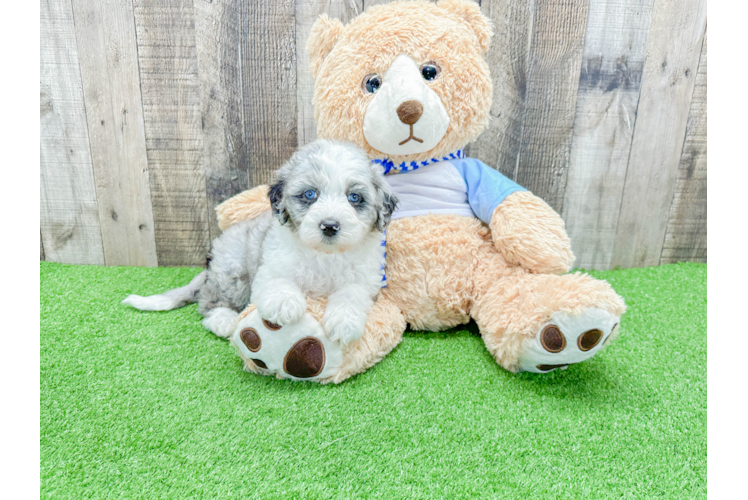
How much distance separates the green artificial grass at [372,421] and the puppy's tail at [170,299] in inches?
4.6

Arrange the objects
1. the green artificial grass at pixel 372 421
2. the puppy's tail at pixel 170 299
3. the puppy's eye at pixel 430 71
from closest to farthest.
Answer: the green artificial grass at pixel 372 421, the puppy's eye at pixel 430 71, the puppy's tail at pixel 170 299

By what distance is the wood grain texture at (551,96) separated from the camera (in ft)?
7.88

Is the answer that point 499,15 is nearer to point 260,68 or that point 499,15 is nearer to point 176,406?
point 260,68

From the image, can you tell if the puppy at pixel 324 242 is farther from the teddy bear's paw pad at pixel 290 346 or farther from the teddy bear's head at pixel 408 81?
the teddy bear's head at pixel 408 81

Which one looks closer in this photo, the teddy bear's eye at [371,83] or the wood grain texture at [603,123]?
the teddy bear's eye at [371,83]

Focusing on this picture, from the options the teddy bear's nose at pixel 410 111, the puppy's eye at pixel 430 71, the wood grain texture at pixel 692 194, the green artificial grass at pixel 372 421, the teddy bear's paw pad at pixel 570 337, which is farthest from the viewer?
the wood grain texture at pixel 692 194

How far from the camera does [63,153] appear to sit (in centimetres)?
262

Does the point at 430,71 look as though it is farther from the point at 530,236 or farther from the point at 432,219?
the point at 530,236

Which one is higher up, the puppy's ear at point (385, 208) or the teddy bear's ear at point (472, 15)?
the teddy bear's ear at point (472, 15)

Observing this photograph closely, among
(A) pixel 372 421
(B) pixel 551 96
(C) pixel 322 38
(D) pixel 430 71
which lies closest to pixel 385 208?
(D) pixel 430 71

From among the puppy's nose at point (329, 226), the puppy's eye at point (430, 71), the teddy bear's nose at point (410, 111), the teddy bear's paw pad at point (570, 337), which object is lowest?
the teddy bear's paw pad at point (570, 337)

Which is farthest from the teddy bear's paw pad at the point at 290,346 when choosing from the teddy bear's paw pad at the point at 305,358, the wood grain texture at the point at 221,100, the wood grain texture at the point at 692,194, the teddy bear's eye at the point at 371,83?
the wood grain texture at the point at 692,194

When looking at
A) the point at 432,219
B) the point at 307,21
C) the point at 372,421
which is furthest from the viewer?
the point at 307,21

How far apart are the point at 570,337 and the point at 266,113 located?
6.10ft
